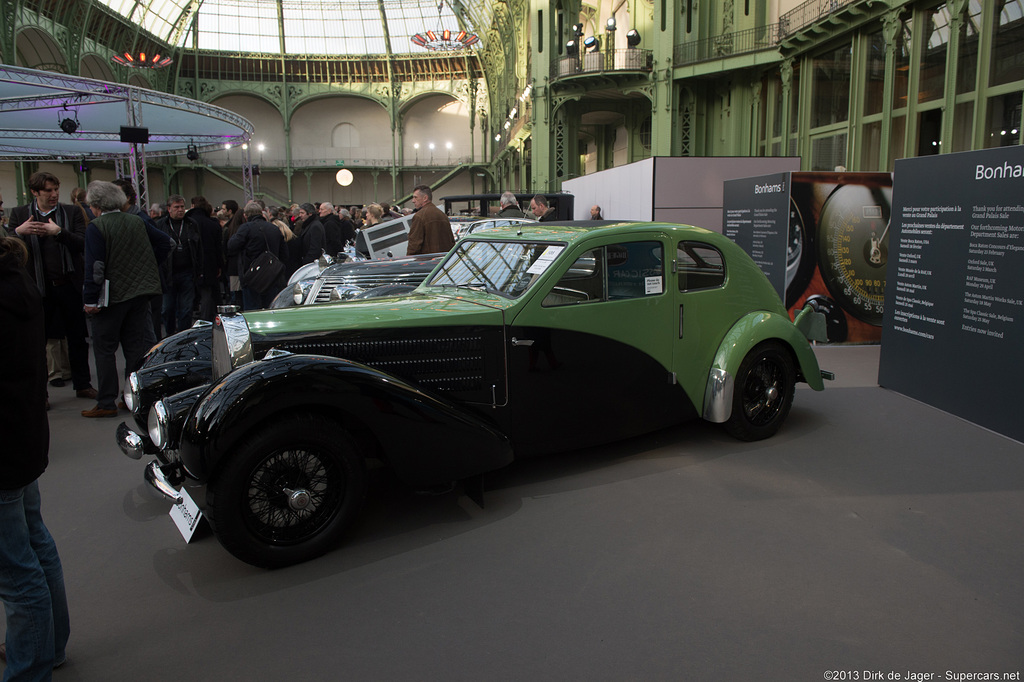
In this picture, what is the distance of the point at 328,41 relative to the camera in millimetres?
43750

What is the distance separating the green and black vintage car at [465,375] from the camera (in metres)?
3.15

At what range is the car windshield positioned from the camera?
13.6 ft

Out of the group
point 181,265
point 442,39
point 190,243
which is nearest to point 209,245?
point 190,243

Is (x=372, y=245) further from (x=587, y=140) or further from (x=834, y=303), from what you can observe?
(x=587, y=140)

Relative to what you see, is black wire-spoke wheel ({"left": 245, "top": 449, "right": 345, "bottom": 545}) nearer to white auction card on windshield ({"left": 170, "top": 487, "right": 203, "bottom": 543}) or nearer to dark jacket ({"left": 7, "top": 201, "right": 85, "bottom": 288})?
white auction card on windshield ({"left": 170, "top": 487, "right": 203, "bottom": 543})

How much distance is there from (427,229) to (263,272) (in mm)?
2205

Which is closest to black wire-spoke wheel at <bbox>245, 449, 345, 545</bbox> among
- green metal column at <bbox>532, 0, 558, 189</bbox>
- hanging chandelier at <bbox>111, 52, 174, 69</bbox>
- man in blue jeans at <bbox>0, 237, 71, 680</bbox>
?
man in blue jeans at <bbox>0, 237, 71, 680</bbox>

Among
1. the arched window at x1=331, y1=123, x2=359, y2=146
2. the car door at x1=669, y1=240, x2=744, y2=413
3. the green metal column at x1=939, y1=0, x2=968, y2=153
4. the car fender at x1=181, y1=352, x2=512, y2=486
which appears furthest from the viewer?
the arched window at x1=331, y1=123, x2=359, y2=146

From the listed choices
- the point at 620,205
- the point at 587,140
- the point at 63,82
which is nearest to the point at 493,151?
the point at 587,140

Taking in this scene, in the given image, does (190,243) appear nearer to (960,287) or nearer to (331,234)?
(331,234)

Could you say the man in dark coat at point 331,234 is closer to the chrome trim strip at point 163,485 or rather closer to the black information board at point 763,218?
the black information board at point 763,218

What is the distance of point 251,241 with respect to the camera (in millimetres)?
8602

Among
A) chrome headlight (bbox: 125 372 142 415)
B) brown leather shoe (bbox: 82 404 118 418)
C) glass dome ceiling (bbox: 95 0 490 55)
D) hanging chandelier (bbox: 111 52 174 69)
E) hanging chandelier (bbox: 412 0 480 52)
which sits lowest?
brown leather shoe (bbox: 82 404 118 418)

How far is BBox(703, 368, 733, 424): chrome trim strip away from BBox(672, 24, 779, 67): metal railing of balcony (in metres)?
18.8
